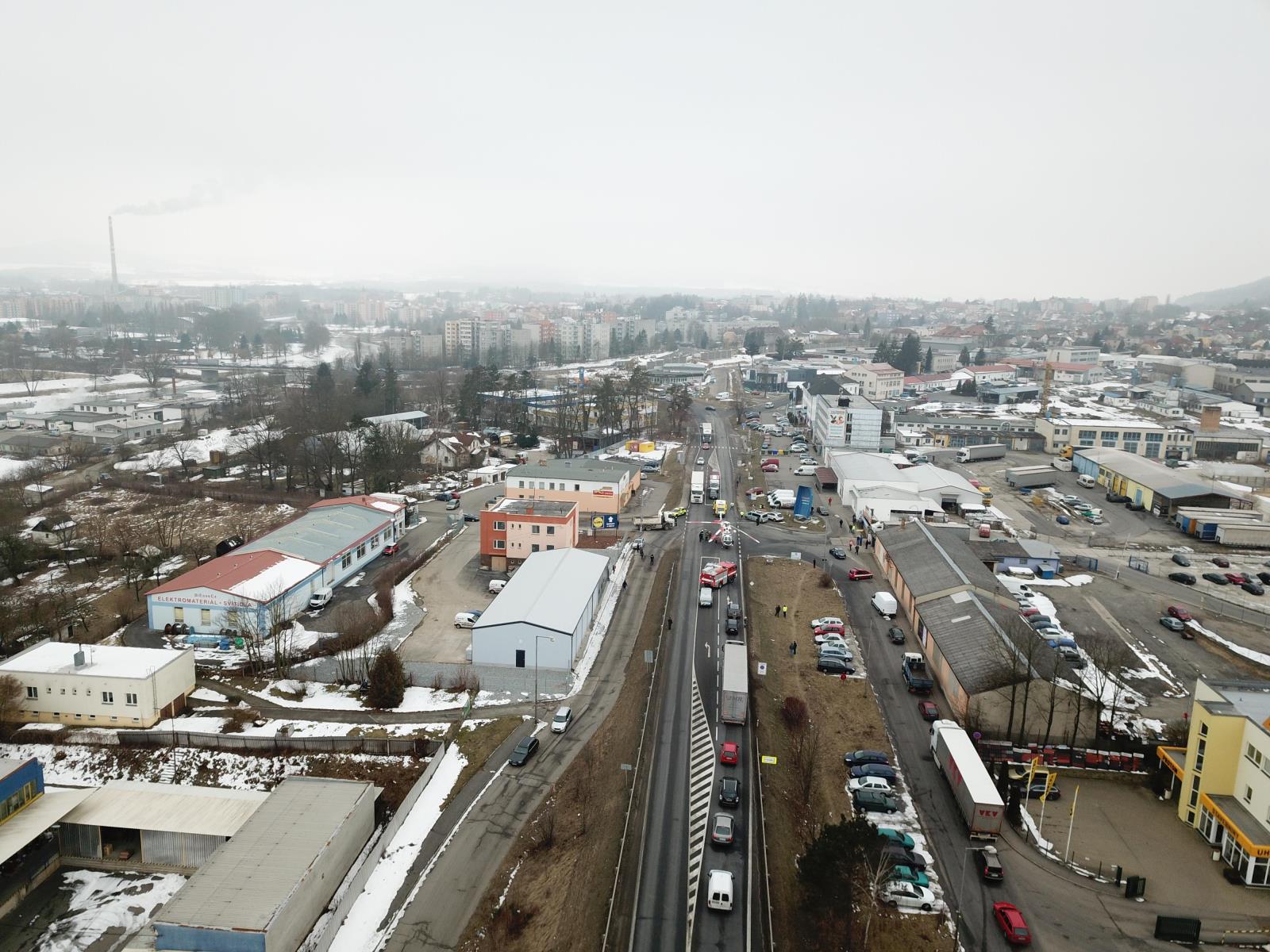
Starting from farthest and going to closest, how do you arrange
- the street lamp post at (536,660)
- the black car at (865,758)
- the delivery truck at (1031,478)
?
1. the delivery truck at (1031,478)
2. the street lamp post at (536,660)
3. the black car at (865,758)

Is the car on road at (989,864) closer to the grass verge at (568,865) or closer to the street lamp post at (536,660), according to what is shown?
the grass verge at (568,865)

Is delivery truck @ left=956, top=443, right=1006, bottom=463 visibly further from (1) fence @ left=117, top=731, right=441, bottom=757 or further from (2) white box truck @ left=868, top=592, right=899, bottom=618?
(1) fence @ left=117, top=731, right=441, bottom=757

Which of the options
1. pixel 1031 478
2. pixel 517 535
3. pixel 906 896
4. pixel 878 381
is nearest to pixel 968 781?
pixel 906 896

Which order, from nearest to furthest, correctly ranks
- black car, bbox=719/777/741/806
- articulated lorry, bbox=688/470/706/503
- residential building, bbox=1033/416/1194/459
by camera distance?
black car, bbox=719/777/741/806, articulated lorry, bbox=688/470/706/503, residential building, bbox=1033/416/1194/459

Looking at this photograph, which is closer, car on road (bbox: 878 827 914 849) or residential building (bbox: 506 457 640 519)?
car on road (bbox: 878 827 914 849)

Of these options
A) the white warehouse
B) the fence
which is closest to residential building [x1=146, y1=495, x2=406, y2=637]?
the fence

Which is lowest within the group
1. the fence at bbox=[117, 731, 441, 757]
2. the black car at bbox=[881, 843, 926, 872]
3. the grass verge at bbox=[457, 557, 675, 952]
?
the fence at bbox=[117, 731, 441, 757]

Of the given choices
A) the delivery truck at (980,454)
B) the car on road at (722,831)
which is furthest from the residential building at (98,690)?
the delivery truck at (980,454)

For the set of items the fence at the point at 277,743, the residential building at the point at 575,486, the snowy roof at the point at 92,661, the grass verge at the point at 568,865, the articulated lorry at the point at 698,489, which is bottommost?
the fence at the point at 277,743
